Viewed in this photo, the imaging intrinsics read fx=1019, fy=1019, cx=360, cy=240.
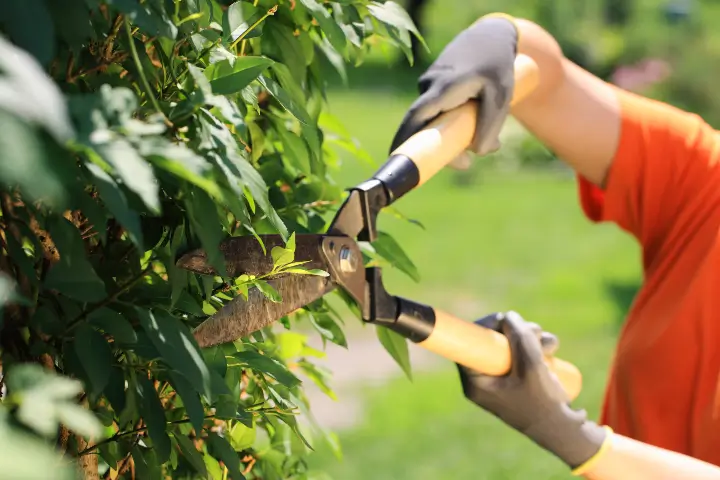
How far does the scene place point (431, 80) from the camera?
1778 millimetres

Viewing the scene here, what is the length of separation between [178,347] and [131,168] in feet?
0.89

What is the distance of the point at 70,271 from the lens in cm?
89

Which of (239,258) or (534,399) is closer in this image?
(239,258)

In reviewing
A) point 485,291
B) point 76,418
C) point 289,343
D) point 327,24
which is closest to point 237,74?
point 327,24

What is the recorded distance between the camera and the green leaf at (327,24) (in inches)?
45.6

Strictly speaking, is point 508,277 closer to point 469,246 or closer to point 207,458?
point 469,246

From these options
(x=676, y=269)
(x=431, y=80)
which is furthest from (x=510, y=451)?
(x=431, y=80)

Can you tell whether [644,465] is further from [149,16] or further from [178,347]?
[149,16]

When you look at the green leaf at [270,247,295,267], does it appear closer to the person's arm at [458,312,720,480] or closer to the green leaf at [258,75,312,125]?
the green leaf at [258,75,312,125]

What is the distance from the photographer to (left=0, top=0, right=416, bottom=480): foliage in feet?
2.23

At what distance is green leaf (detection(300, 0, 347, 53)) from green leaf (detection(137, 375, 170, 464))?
17.7 inches

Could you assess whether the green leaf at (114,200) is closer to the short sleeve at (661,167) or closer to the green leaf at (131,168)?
the green leaf at (131,168)

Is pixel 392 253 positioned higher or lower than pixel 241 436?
higher

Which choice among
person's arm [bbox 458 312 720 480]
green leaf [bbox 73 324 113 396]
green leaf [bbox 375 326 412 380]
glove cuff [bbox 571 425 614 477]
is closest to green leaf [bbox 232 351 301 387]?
green leaf [bbox 73 324 113 396]
